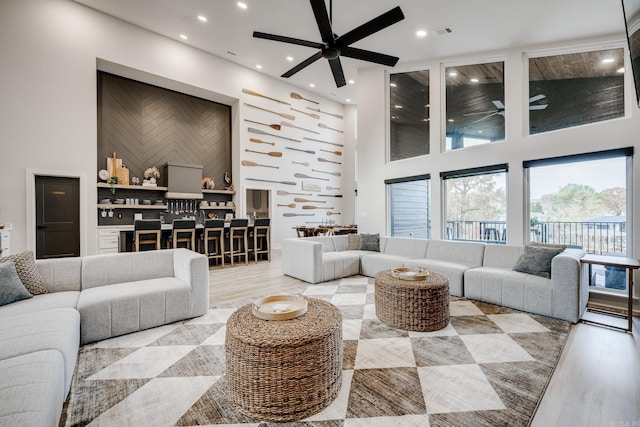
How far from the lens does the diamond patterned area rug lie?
161 cm

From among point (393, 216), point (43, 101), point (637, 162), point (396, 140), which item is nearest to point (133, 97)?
point (43, 101)

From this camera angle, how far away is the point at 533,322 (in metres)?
2.93

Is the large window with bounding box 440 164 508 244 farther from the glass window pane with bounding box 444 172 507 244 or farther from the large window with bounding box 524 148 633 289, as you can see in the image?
the large window with bounding box 524 148 633 289

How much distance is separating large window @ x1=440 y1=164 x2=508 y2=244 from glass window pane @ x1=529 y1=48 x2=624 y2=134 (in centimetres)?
98

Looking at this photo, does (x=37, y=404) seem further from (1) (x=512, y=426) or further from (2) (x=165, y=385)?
(1) (x=512, y=426)

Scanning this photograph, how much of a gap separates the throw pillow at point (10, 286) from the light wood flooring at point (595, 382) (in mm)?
3683

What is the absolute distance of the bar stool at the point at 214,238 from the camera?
5.98 meters

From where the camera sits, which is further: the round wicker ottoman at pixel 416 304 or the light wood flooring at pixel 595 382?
the round wicker ottoman at pixel 416 304

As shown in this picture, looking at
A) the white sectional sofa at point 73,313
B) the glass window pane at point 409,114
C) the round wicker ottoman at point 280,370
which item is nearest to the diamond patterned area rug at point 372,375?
the round wicker ottoman at point 280,370

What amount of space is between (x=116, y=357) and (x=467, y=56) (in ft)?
22.5

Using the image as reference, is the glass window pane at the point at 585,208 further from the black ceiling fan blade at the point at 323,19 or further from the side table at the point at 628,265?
the black ceiling fan blade at the point at 323,19

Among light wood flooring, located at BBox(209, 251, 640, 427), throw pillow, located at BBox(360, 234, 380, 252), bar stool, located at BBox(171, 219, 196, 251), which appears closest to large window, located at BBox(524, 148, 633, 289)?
light wood flooring, located at BBox(209, 251, 640, 427)

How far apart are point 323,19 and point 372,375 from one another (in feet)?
11.3

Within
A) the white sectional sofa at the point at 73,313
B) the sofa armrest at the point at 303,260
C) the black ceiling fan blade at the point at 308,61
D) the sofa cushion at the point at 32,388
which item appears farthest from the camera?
the sofa armrest at the point at 303,260
